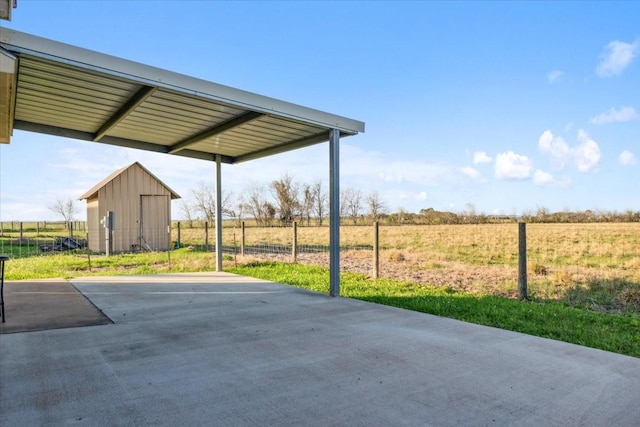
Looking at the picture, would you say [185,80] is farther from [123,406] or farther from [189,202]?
Answer: [189,202]

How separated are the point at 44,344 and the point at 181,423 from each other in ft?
7.43

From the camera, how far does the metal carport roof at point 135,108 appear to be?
3906 mm

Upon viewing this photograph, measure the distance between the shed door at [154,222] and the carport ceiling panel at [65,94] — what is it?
9.41 meters

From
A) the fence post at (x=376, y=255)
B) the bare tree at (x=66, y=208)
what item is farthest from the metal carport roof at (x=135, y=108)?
the bare tree at (x=66, y=208)

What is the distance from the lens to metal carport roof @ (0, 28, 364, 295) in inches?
155

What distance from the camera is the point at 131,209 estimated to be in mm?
15383

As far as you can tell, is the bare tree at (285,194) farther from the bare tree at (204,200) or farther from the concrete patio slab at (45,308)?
the concrete patio slab at (45,308)

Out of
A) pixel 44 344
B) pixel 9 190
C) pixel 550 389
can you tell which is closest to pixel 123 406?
pixel 44 344

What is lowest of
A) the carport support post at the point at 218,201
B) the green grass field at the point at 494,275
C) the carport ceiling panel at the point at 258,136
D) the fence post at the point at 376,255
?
the green grass field at the point at 494,275

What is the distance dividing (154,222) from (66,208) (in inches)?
772

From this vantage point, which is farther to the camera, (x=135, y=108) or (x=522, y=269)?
(x=522, y=269)

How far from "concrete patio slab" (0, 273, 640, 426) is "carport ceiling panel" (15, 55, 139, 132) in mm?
2633

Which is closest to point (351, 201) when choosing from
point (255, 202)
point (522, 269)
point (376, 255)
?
point (255, 202)

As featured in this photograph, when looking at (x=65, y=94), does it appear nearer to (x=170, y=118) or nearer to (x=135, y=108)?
(x=135, y=108)
